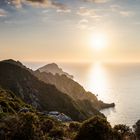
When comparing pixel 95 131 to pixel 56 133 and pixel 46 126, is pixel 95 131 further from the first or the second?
pixel 46 126

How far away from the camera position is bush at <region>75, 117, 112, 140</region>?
65.5m

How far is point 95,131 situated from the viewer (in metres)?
65.6

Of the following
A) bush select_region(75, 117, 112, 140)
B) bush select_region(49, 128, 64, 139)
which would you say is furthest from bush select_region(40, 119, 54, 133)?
bush select_region(75, 117, 112, 140)

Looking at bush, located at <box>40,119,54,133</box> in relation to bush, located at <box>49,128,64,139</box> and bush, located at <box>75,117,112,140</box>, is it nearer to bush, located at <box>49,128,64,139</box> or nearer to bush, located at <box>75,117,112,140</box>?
bush, located at <box>49,128,64,139</box>

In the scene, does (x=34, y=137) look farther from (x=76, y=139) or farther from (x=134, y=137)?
(x=134, y=137)

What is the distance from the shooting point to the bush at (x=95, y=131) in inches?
2579

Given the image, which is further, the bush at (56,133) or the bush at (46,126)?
the bush at (46,126)

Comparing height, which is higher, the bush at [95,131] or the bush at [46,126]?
the bush at [95,131]

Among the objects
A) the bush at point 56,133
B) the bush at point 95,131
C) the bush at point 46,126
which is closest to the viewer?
the bush at point 95,131

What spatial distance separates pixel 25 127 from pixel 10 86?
465 ft

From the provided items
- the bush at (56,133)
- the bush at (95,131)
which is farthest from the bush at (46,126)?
the bush at (95,131)

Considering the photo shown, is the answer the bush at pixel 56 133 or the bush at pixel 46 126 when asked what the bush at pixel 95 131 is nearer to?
the bush at pixel 56 133

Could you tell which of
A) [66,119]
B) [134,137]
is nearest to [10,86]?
[66,119]

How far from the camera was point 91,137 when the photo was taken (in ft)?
214
